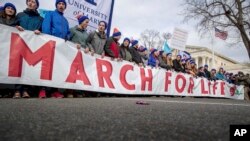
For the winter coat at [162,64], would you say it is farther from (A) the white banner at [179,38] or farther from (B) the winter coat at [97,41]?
(B) the winter coat at [97,41]

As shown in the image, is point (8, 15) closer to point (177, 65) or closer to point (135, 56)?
point (135, 56)

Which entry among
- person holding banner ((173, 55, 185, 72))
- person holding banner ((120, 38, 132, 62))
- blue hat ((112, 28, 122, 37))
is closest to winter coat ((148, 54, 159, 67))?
person holding banner ((173, 55, 185, 72))

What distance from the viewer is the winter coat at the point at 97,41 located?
24.1 ft

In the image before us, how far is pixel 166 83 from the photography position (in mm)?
9742

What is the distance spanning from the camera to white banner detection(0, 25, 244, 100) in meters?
5.45

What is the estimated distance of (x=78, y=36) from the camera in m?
6.99

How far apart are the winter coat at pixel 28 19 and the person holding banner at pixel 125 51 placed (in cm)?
322

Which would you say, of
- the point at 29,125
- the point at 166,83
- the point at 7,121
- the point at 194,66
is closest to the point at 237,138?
the point at 29,125

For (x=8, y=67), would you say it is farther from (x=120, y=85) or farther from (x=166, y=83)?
(x=166, y=83)

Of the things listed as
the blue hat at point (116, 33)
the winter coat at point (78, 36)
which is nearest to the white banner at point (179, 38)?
the blue hat at point (116, 33)

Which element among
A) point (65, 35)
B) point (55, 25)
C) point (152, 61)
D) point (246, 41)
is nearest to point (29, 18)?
point (55, 25)

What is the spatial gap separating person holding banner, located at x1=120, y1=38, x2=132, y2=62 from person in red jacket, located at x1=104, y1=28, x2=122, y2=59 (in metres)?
0.38

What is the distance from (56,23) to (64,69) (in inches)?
45.9

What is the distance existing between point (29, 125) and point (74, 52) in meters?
4.85
